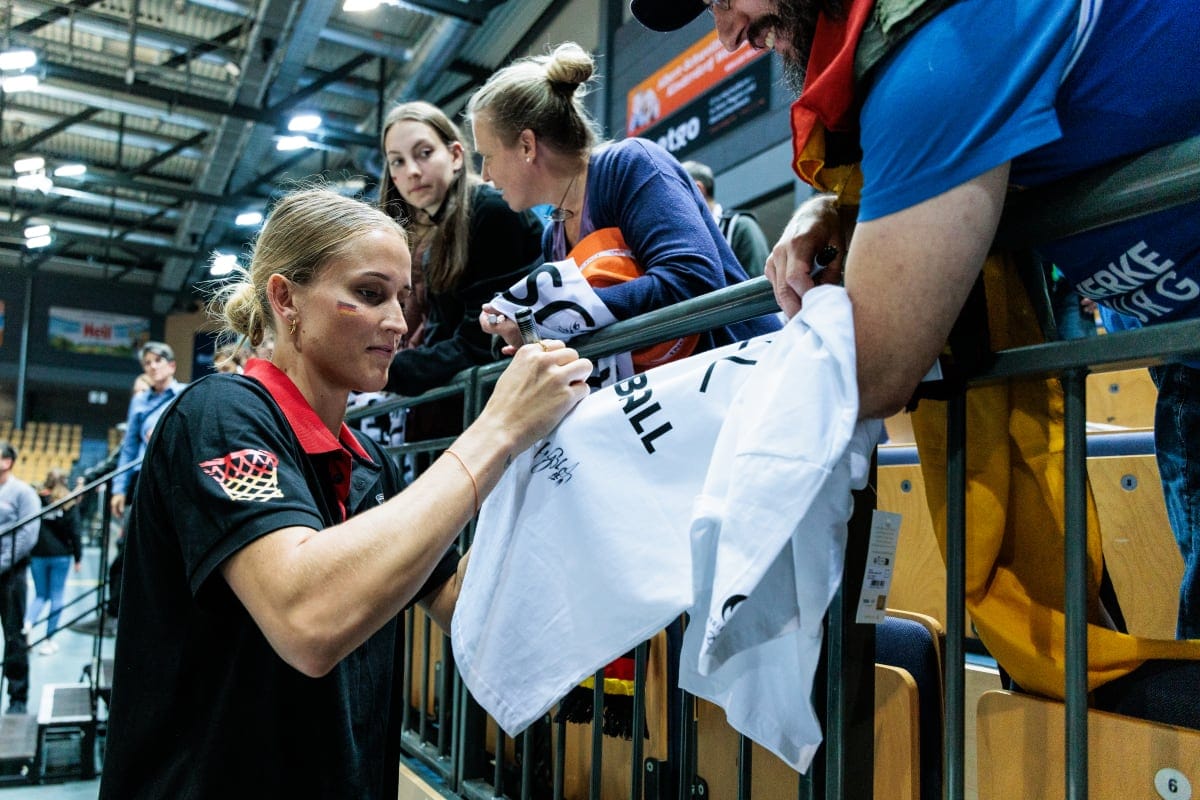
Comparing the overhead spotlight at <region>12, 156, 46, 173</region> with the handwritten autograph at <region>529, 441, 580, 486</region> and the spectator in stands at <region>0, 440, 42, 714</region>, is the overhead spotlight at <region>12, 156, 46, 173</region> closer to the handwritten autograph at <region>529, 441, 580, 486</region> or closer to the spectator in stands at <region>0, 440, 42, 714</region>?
the spectator in stands at <region>0, 440, 42, 714</region>

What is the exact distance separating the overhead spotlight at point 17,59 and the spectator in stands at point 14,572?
4.44 meters

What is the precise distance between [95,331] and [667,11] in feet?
67.5

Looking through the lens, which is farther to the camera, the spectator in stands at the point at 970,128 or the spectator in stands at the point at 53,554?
the spectator in stands at the point at 53,554

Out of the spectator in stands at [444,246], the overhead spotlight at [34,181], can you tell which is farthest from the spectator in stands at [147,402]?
the overhead spotlight at [34,181]

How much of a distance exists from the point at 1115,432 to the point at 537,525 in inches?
54.2

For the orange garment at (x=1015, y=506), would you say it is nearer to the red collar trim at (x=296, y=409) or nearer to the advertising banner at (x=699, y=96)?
the red collar trim at (x=296, y=409)

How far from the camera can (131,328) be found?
19234 mm

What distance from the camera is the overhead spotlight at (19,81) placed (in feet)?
30.1

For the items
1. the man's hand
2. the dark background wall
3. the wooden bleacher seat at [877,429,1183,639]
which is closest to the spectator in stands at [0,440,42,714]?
the wooden bleacher seat at [877,429,1183,639]

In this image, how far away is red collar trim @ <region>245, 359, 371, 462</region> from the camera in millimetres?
1377

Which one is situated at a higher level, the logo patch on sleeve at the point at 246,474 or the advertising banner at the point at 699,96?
the advertising banner at the point at 699,96

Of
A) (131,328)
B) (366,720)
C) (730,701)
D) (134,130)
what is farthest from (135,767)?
(131,328)

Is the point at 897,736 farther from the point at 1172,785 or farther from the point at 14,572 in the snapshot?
the point at 14,572

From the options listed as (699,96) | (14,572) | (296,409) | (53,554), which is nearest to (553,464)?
(296,409)
